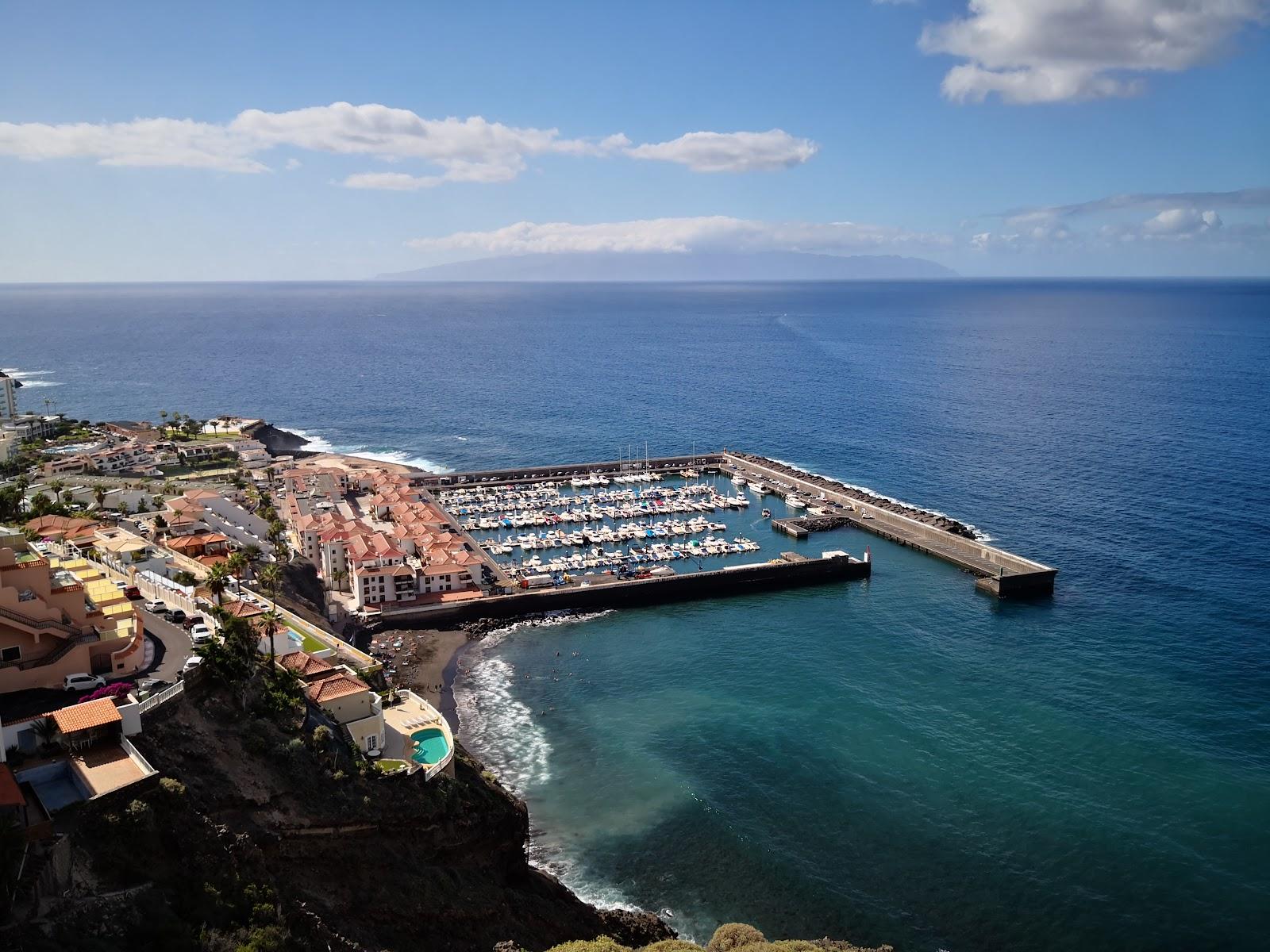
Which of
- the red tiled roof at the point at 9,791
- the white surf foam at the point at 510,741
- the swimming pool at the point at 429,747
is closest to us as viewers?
the red tiled roof at the point at 9,791

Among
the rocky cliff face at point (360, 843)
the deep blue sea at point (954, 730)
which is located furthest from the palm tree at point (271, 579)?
the rocky cliff face at point (360, 843)

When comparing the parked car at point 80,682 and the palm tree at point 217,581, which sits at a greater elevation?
the palm tree at point 217,581

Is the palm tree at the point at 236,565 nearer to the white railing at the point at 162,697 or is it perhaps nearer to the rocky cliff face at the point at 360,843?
the rocky cliff face at the point at 360,843

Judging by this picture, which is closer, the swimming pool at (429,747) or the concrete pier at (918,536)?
the swimming pool at (429,747)

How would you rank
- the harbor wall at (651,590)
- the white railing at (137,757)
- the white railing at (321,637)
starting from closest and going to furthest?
the white railing at (137,757)
the white railing at (321,637)
the harbor wall at (651,590)

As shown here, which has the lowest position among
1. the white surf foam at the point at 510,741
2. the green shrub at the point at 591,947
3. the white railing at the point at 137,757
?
the white surf foam at the point at 510,741

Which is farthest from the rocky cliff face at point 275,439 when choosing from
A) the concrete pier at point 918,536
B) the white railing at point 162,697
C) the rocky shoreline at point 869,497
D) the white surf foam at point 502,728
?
the white railing at point 162,697

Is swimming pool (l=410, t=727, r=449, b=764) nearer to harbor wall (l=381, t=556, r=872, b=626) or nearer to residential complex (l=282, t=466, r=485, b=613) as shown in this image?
harbor wall (l=381, t=556, r=872, b=626)

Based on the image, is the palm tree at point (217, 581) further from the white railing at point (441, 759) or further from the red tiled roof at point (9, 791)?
the red tiled roof at point (9, 791)
